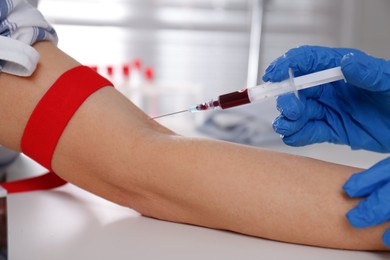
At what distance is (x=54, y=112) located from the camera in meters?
0.85

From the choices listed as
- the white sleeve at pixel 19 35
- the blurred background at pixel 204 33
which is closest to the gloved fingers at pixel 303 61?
the white sleeve at pixel 19 35

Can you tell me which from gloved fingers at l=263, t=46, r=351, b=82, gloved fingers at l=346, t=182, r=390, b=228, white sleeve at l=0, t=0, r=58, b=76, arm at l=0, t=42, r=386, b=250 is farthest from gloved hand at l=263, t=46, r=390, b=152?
white sleeve at l=0, t=0, r=58, b=76

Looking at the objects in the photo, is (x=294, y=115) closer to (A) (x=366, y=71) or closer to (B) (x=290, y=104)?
(B) (x=290, y=104)

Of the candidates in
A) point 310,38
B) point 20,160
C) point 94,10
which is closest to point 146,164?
point 20,160

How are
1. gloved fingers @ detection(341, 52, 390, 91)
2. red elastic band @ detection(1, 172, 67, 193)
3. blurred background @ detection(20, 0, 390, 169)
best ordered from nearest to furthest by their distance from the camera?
gloved fingers @ detection(341, 52, 390, 91) < red elastic band @ detection(1, 172, 67, 193) < blurred background @ detection(20, 0, 390, 169)

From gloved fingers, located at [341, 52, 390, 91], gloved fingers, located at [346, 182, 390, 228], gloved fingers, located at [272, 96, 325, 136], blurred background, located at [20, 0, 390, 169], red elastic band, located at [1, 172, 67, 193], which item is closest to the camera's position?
gloved fingers, located at [346, 182, 390, 228]

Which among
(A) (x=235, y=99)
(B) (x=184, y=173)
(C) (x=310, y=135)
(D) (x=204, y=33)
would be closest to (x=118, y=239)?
(B) (x=184, y=173)

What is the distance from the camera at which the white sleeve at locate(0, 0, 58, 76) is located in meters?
0.83

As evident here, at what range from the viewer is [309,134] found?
0.96 m

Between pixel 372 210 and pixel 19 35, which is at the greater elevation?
pixel 19 35

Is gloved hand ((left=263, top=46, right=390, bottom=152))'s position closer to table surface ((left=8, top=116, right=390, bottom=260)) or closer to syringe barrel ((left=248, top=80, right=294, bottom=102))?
syringe barrel ((left=248, top=80, right=294, bottom=102))

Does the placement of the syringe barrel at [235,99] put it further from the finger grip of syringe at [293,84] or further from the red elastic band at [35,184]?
the red elastic band at [35,184]

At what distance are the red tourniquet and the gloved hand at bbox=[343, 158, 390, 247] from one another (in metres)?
0.42

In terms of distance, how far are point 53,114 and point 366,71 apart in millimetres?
470
